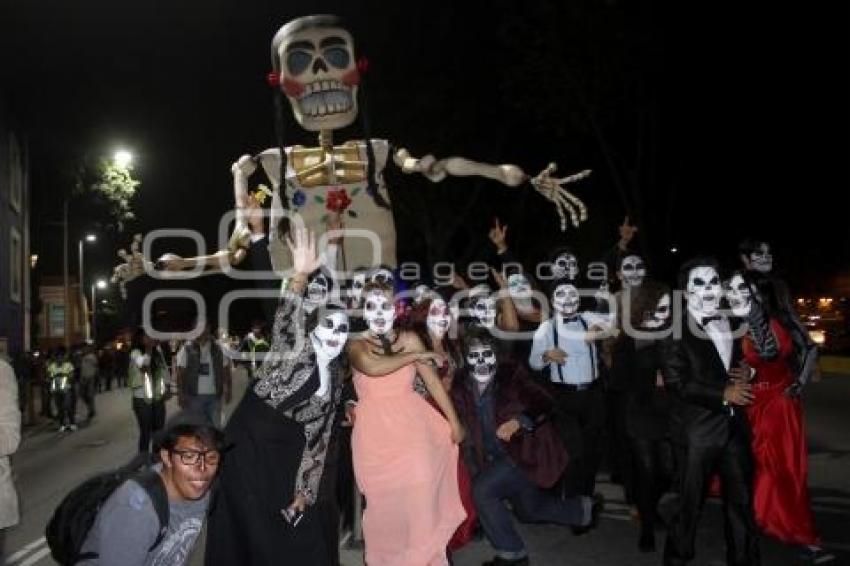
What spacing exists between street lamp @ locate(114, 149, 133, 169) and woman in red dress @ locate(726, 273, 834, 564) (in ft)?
74.0

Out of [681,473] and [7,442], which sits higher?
[7,442]

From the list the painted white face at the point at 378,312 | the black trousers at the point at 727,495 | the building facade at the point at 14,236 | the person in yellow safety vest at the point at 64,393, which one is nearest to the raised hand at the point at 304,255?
the painted white face at the point at 378,312

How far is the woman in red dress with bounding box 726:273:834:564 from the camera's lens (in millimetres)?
5668

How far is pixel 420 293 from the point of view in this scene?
7.20 m

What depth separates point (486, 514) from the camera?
5.83 m

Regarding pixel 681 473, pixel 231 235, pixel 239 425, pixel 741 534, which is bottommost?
pixel 741 534

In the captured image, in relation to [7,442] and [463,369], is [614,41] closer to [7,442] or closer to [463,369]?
[463,369]

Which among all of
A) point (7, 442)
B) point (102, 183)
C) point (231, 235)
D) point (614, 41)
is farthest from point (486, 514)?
point (102, 183)

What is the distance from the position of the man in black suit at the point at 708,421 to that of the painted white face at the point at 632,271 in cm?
191

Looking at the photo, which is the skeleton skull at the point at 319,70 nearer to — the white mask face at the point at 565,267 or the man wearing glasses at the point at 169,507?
the white mask face at the point at 565,267

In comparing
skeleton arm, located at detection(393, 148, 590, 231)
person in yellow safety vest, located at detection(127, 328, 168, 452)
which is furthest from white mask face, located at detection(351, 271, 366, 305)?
person in yellow safety vest, located at detection(127, 328, 168, 452)

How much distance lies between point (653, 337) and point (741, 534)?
1.53 metres

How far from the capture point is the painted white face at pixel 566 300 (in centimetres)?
694

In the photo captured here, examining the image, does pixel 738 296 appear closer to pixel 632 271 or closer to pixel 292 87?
pixel 632 271
